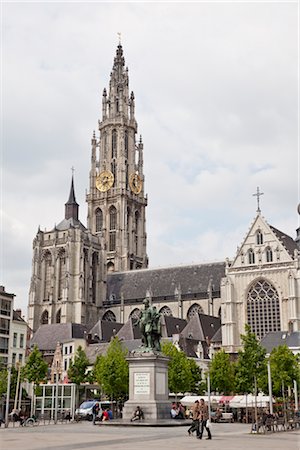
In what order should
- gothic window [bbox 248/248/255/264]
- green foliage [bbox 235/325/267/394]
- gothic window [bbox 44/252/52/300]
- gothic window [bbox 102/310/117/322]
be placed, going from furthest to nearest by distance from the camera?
gothic window [bbox 44/252/52/300] → gothic window [bbox 102/310/117/322] → gothic window [bbox 248/248/255/264] → green foliage [bbox 235/325/267/394]

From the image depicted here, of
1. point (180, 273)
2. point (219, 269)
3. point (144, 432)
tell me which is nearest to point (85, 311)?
point (180, 273)

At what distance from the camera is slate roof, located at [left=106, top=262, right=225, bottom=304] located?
87250mm

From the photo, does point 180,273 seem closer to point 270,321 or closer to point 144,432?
point 270,321

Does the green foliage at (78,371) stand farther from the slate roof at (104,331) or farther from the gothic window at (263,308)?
the gothic window at (263,308)

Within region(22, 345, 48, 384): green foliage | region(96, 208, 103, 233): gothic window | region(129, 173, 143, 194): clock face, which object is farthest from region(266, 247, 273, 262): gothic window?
region(129, 173, 143, 194): clock face

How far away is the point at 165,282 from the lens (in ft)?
299

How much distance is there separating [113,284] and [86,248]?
25.7 feet

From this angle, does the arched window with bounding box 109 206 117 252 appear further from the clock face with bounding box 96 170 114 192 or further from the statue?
the statue

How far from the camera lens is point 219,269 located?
290 feet

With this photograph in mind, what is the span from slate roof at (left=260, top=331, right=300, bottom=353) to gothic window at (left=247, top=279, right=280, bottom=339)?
3734 millimetres

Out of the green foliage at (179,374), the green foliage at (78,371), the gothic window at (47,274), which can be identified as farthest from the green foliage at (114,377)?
the gothic window at (47,274)

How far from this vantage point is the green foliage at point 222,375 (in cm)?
5344

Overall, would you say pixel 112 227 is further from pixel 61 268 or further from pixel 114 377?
pixel 114 377

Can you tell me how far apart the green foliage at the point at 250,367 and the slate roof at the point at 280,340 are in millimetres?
12493
